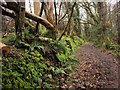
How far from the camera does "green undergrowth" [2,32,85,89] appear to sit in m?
5.45

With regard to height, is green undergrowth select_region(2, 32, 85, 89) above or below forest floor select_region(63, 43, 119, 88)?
above

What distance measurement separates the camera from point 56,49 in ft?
28.9

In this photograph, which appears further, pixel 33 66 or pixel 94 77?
pixel 94 77

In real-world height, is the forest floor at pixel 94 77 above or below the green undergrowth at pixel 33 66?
below

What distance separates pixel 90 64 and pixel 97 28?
1014cm

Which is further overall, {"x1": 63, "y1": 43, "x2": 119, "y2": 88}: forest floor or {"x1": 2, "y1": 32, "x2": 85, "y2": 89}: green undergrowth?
{"x1": 63, "y1": 43, "x2": 119, "y2": 88}: forest floor

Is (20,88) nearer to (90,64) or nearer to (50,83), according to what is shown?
(50,83)

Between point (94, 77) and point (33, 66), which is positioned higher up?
point (33, 66)

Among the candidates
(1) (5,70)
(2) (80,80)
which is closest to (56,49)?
(2) (80,80)

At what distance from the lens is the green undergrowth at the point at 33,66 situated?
5.45 metres

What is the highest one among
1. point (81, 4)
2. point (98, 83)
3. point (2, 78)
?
point (81, 4)

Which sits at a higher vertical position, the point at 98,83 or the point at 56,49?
the point at 56,49

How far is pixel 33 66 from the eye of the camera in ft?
21.0

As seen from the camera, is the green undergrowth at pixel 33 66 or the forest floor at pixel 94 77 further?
the forest floor at pixel 94 77
